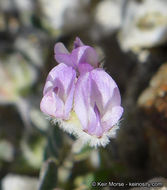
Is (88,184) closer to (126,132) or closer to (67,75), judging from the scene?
(126,132)

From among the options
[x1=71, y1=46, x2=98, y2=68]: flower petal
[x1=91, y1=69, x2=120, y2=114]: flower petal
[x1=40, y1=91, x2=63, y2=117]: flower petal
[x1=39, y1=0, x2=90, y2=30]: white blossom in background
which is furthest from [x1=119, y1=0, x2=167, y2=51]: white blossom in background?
[x1=40, y1=91, x2=63, y2=117]: flower petal

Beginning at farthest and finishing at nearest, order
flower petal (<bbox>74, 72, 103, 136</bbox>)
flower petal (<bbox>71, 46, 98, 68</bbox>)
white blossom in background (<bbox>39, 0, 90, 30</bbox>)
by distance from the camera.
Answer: white blossom in background (<bbox>39, 0, 90, 30</bbox>)
flower petal (<bbox>71, 46, 98, 68</bbox>)
flower petal (<bbox>74, 72, 103, 136</bbox>)

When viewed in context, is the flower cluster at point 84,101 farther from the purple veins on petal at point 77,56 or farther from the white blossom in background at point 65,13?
the white blossom in background at point 65,13

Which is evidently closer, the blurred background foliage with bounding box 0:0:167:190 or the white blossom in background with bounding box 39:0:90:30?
the blurred background foliage with bounding box 0:0:167:190

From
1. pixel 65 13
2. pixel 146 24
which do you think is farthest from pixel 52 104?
pixel 65 13

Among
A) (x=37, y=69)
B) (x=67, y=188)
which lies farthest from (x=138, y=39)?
(x=67, y=188)

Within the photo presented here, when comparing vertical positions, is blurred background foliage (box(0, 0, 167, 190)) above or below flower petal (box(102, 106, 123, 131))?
above

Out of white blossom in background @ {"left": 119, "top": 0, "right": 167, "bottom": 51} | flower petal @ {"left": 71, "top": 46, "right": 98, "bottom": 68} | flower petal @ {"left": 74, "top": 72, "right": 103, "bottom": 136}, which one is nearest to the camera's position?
flower petal @ {"left": 74, "top": 72, "right": 103, "bottom": 136}

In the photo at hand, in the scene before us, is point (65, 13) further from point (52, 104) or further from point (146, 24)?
point (52, 104)

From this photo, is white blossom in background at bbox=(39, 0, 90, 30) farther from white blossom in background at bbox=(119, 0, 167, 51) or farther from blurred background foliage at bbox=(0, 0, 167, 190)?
white blossom in background at bbox=(119, 0, 167, 51)
